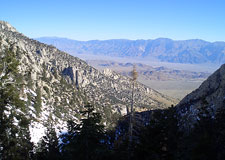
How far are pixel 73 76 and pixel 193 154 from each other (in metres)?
102

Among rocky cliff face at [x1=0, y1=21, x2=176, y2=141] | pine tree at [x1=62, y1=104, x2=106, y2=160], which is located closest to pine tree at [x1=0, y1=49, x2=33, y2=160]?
pine tree at [x1=62, y1=104, x2=106, y2=160]

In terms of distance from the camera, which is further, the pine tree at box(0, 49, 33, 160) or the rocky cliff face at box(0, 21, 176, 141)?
the rocky cliff face at box(0, 21, 176, 141)

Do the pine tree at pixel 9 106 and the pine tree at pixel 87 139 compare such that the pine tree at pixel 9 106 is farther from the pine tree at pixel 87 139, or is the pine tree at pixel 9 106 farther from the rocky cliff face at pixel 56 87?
the rocky cliff face at pixel 56 87

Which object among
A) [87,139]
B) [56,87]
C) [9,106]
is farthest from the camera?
[56,87]

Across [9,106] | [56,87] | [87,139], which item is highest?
[9,106]

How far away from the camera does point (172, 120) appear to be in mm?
23391

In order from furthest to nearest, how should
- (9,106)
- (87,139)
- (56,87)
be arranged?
1. (56,87)
2. (9,106)
3. (87,139)

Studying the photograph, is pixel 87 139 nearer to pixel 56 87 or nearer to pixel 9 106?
pixel 9 106

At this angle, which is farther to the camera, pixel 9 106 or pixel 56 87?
pixel 56 87

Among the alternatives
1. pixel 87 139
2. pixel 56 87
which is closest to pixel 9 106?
pixel 87 139

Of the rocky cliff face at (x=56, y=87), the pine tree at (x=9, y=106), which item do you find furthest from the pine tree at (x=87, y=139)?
the rocky cliff face at (x=56, y=87)

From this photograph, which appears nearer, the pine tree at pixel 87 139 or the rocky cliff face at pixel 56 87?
the pine tree at pixel 87 139

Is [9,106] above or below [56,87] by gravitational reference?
above

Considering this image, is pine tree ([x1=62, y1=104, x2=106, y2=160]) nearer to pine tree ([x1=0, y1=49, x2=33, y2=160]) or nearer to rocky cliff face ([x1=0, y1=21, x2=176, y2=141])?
pine tree ([x1=0, y1=49, x2=33, y2=160])
